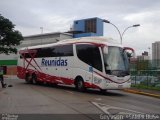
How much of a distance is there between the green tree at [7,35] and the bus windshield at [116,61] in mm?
42078

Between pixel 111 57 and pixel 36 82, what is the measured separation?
11355mm

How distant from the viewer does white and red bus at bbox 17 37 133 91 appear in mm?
22812

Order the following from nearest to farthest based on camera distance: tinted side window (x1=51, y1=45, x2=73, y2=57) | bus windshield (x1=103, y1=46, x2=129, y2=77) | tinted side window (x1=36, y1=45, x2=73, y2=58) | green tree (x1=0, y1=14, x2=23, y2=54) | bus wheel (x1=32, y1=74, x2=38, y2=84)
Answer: bus windshield (x1=103, y1=46, x2=129, y2=77) → tinted side window (x1=51, y1=45, x2=73, y2=57) → tinted side window (x1=36, y1=45, x2=73, y2=58) → bus wheel (x1=32, y1=74, x2=38, y2=84) → green tree (x1=0, y1=14, x2=23, y2=54)

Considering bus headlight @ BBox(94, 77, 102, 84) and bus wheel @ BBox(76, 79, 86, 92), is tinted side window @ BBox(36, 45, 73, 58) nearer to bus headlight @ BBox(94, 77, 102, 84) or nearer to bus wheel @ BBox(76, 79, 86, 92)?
bus wheel @ BBox(76, 79, 86, 92)

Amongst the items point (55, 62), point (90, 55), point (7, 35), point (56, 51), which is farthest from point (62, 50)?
point (7, 35)

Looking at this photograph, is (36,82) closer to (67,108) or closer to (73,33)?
(67,108)

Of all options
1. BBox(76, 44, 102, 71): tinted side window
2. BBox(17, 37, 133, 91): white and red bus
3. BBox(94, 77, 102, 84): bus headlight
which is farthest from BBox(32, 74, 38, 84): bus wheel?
BBox(94, 77, 102, 84): bus headlight

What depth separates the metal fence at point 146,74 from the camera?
30.0m

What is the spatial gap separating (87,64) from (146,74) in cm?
870

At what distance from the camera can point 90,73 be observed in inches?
931

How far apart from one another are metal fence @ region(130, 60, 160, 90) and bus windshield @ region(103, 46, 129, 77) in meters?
6.36

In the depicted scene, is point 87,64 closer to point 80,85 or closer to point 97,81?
point 97,81

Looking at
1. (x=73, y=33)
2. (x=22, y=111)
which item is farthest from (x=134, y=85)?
(x=73, y=33)

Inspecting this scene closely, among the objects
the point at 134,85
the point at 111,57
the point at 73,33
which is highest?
the point at 73,33
